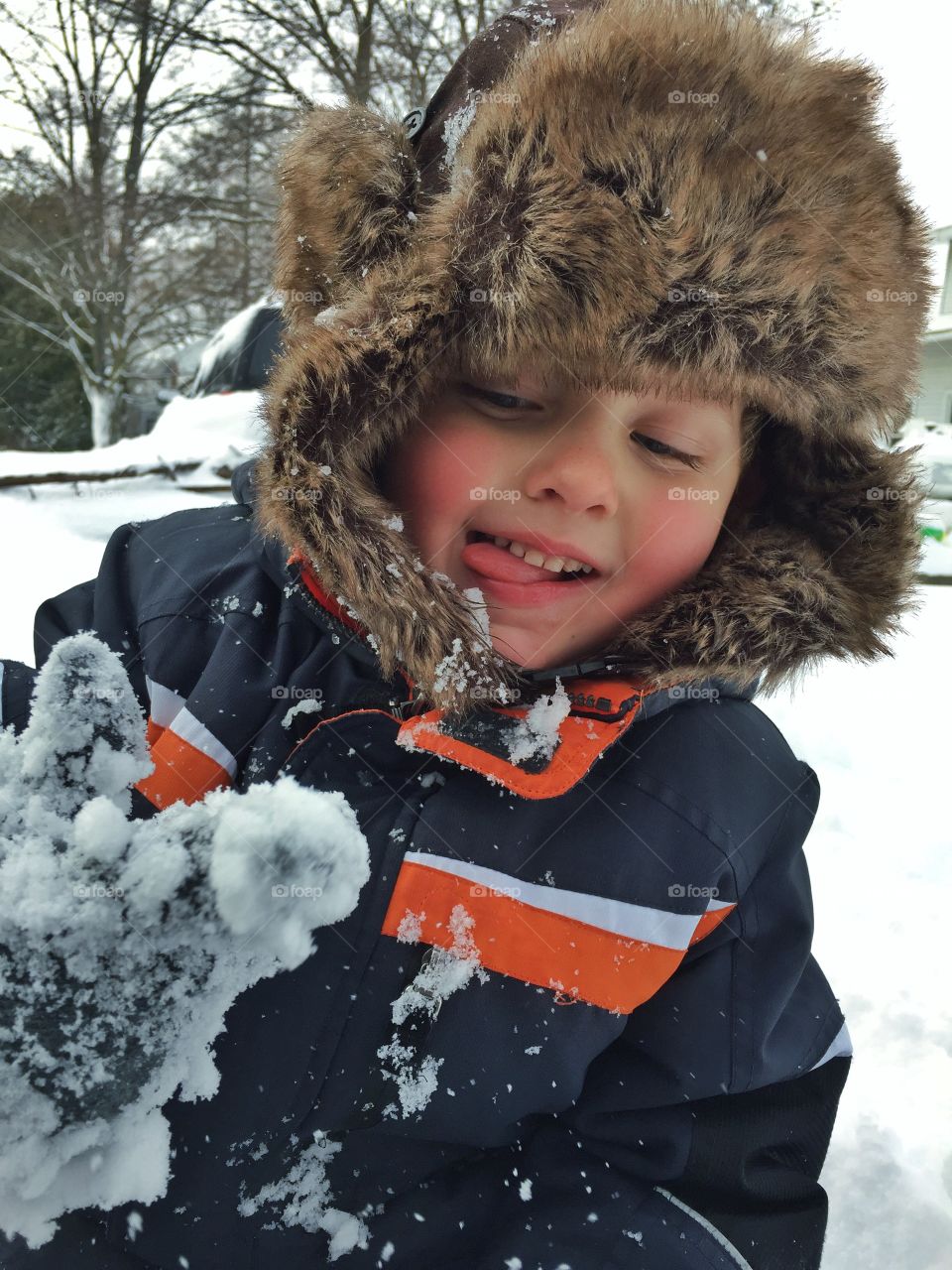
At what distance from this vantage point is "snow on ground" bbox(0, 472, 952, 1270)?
1.57 m

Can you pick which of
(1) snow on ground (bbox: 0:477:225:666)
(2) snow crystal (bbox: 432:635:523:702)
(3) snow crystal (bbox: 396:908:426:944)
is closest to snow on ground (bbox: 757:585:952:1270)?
(2) snow crystal (bbox: 432:635:523:702)

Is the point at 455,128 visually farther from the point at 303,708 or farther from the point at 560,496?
the point at 303,708

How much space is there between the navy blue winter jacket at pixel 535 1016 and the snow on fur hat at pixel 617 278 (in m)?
0.14

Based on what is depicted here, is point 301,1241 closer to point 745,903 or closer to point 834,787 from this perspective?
point 745,903

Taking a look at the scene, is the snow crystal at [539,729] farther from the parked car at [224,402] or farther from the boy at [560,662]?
the parked car at [224,402]

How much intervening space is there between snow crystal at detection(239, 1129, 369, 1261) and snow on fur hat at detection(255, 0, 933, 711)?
61 cm

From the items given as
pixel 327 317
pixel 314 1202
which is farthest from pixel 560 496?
pixel 314 1202

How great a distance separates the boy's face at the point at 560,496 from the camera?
3.63 feet

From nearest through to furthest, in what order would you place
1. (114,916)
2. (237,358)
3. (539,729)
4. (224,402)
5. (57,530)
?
(114,916) < (539,729) < (57,530) < (224,402) < (237,358)

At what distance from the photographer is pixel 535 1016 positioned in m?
1.11

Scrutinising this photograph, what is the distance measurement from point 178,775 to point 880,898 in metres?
1.92

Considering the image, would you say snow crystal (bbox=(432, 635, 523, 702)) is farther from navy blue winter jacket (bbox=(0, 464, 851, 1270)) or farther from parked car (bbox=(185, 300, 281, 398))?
parked car (bbox=(185, 300, 281, 398))

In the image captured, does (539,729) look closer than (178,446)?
Yes

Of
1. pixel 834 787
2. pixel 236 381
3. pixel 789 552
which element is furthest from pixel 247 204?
pixel 789 552
